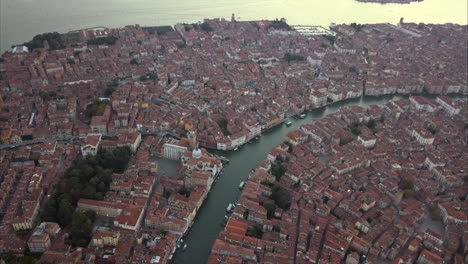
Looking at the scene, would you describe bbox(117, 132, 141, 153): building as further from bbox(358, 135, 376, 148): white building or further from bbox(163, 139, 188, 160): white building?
bbox(358, 135, 376, 148): white building

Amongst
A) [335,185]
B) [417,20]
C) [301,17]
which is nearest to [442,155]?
[335,185]

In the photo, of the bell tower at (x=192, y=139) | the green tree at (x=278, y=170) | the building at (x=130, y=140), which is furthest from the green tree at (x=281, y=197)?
the building at (x=130, y=140)

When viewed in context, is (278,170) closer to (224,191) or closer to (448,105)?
(224,191)

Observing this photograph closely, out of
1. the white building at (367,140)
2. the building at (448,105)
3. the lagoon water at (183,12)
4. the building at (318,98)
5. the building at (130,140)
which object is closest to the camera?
the building at (130,140)

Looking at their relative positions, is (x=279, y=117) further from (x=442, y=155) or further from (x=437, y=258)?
(x=437, y=258)

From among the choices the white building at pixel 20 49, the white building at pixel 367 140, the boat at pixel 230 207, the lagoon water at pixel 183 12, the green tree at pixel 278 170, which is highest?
the lagoon water at pixel 183 12

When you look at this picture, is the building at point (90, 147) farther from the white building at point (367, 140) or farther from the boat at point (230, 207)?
the white building at point (367, 140)

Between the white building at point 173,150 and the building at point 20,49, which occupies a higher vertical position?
the building at point 20,49

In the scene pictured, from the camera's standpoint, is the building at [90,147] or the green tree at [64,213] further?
the building at [90,147]

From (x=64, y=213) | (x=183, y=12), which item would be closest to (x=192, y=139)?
(x=64, y=213)

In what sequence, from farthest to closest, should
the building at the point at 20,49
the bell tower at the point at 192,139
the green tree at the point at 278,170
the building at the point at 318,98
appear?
1. the building at the point at 20,49
2. the building at the point at 318,98
3. the bell tower at the point at 192,139
4. the green tree at the point at 278,170
